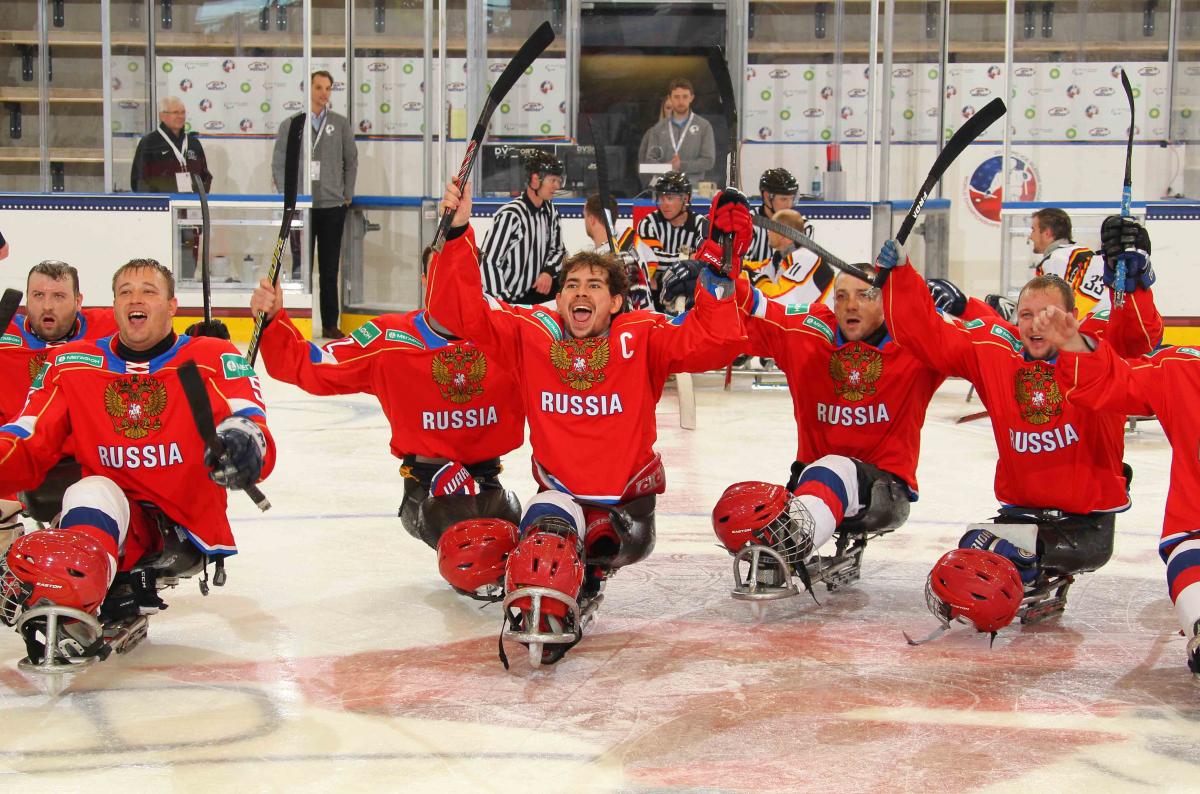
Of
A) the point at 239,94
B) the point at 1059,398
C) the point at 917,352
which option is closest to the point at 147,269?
the point at 917,352

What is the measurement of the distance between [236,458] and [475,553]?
735mm

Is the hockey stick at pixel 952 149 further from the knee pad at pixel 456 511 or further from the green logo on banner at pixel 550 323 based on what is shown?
the knee pad at pixel 456 511

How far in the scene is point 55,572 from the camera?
3.14m

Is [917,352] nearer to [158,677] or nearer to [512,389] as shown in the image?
[512,389]

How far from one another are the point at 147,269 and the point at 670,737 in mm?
1688

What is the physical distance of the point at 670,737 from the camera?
2.98 metres

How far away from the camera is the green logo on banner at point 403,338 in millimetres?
4336

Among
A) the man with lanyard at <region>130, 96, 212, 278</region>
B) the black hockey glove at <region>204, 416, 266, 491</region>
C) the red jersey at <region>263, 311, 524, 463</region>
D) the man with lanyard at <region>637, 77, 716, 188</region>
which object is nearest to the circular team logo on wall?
the man with lanyard at <region>637, 77, 716, 188</region>

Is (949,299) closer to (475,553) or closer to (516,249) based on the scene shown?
(475,553)

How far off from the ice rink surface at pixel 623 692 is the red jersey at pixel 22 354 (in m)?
0.81

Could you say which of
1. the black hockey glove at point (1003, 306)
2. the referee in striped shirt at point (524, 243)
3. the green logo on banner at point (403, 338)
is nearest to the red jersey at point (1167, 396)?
the green logo on banner at point (403, 338)

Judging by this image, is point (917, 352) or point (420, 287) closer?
point (917, 352)

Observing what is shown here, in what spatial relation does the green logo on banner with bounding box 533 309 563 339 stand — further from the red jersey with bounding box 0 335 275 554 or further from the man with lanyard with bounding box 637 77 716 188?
the man with lanyard with bounding box 637 77 716 188

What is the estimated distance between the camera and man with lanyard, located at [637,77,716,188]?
9.88 m
